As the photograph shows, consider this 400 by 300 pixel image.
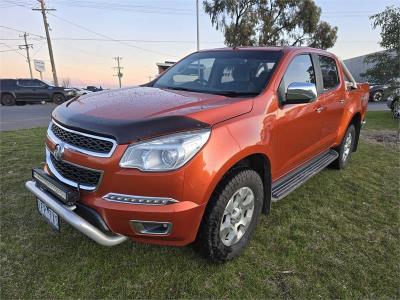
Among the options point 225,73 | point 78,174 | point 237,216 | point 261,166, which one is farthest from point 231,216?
point 225,73

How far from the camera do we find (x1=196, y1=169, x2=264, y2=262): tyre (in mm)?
2418

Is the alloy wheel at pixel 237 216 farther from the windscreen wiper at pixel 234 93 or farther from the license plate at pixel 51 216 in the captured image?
the license plate at pixel 51 216

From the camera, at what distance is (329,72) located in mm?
4418

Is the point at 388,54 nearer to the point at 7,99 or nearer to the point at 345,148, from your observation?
the point at 345,148

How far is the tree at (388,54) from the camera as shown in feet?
24.8

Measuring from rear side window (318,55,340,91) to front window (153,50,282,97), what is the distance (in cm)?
108

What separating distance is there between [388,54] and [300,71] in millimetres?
5669

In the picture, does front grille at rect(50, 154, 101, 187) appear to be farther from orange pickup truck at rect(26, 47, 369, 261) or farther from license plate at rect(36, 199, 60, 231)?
license plate at rect(36, 199, 60, 231)

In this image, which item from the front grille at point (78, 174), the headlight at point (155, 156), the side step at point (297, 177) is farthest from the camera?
the side step at point (297, 177)

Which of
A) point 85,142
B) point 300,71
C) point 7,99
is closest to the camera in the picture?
point 85,142

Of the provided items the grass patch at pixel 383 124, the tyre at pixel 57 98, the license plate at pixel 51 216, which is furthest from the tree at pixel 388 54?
the tyre at pixel 57 98

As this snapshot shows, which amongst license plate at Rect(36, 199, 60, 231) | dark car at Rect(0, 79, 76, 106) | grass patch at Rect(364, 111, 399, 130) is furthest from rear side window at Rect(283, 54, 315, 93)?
dark car at Rect(0, 79, 76, 106)

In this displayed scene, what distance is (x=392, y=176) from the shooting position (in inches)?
200

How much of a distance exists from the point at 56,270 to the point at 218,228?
1.33m
